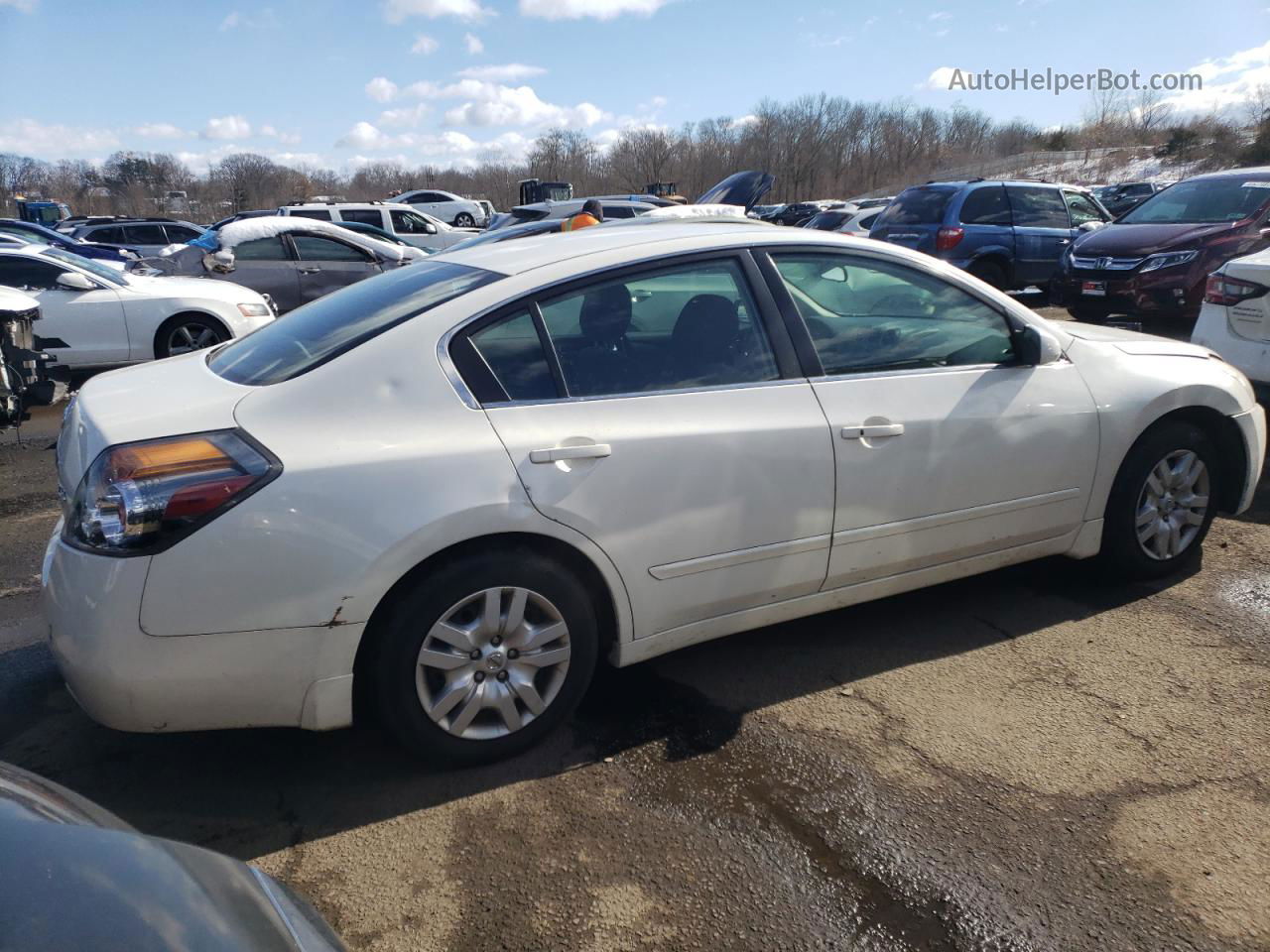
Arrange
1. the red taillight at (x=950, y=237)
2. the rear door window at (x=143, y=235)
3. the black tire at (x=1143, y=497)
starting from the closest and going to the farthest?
the black tire at (x=1143, y=497)
the red taillight at (x=950, y=237)
the rear door window at (x=143, y=235)

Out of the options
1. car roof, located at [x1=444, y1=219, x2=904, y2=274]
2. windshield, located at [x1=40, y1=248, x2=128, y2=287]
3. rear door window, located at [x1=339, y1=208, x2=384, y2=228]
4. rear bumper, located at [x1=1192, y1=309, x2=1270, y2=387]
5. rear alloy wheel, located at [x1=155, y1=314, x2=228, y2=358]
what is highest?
rear door window, located at [x1=339, y1=208, x2=384, y2=228]

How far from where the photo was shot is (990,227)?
12.3 metres

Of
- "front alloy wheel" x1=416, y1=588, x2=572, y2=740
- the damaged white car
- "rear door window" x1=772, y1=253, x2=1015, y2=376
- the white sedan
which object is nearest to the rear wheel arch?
"front alloy wheel" x1=416, y1=588, x2=572, y2=740

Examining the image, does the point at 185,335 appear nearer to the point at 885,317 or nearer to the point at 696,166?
the point at 885,317

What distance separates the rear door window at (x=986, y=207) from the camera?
40.1ft

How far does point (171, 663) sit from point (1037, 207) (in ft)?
42.4

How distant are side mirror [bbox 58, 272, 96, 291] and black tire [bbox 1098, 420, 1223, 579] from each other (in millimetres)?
9142

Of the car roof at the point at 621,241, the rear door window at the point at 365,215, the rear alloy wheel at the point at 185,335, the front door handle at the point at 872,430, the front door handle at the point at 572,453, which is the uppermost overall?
the rear door window at the point at 365,215

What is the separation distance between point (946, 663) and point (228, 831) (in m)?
2.47

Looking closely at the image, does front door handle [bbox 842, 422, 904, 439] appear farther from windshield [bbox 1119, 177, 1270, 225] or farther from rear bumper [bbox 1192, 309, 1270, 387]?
windshield [bbox 1119, 177, 1270, 225]

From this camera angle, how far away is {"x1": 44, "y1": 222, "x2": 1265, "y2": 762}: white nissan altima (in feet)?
8.09

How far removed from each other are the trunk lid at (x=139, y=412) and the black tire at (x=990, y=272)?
36.4 ft

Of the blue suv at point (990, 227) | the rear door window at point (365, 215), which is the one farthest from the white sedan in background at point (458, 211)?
the blue suv at point (990, 227)

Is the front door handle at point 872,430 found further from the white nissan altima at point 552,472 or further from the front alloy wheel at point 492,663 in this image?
the front alloy wheel at point 492,663
